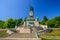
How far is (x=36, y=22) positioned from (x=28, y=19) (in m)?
2.51

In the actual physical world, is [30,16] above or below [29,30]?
above

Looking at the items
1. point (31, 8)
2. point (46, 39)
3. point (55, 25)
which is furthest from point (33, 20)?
point (46, 39)

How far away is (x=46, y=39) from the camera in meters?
25.5

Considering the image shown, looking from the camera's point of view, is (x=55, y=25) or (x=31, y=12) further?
(x=55, y=25)

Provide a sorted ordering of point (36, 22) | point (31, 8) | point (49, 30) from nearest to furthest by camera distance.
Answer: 1. point (49, 30)
2. point (36, 22)
3. point (31, 8)

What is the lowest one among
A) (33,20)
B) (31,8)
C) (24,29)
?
(24,29)

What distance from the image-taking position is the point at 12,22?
6166 centimetres

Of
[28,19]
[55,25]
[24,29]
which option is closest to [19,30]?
[24,29]

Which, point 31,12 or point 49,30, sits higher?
point 31,12

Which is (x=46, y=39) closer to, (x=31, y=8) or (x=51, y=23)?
(x=31, y=8)

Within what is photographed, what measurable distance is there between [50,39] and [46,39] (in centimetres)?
57

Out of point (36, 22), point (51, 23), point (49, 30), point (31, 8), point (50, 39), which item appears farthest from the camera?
point (51, 23)

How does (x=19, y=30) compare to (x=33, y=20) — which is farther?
(x=33, y=20)

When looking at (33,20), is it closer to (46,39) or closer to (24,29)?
(24,29)
